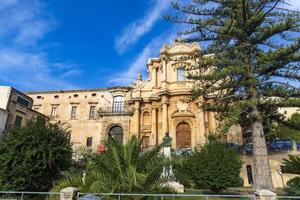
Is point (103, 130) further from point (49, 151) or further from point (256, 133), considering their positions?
point (256, 133)

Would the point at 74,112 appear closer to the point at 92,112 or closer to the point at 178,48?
the point at 92,112

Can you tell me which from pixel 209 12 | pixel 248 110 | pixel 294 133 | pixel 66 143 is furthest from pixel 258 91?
pixel 294 133

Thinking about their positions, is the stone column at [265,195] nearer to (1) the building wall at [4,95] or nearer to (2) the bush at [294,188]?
(2) the bush at [294,188]

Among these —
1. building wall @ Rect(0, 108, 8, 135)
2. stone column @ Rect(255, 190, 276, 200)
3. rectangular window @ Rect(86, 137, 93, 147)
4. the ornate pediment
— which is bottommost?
stone column @ Rect(255, 190, 276, 200)

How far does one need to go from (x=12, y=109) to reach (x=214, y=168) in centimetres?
2347

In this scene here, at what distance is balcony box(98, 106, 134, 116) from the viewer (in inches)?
1275

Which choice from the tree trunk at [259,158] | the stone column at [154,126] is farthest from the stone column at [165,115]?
the tree trunk at [259,158]

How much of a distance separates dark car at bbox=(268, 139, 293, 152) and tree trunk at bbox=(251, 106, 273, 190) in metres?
13.0

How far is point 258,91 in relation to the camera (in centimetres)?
1177

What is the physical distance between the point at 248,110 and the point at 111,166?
706cm

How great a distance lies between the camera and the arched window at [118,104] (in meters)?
33.6

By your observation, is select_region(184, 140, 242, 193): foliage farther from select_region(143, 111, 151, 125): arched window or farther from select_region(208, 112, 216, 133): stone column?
select_region(143, 111, 151, 125): arched window

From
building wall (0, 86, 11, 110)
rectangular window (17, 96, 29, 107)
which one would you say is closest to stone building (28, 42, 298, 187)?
rectangular window (17, 96, 29, 107)

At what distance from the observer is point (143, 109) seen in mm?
31875
